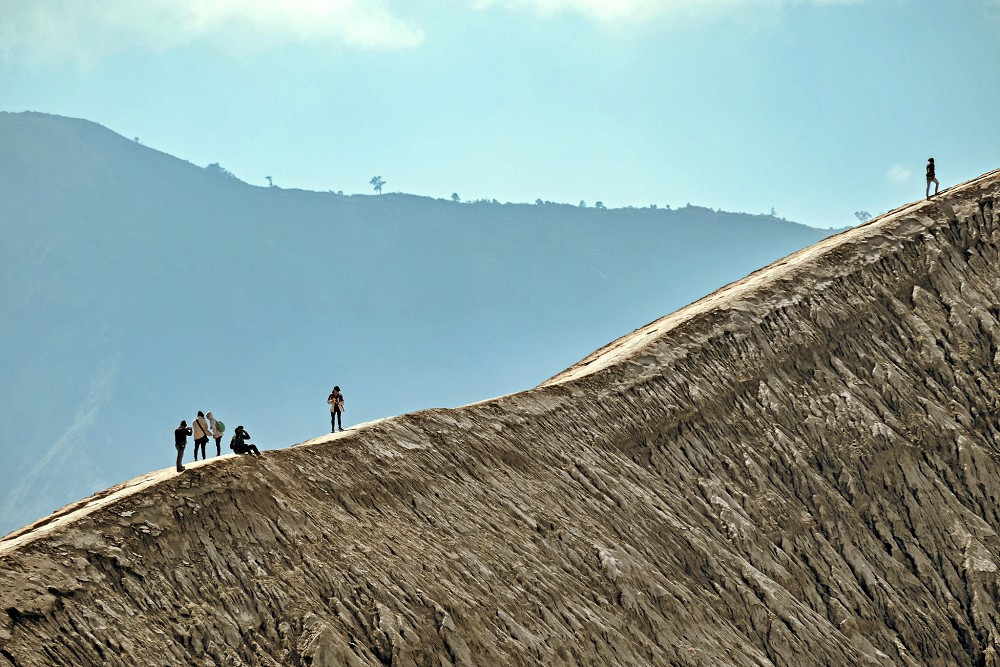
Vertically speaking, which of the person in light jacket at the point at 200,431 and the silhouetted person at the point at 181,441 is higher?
the person in light jacket at the point at 200,431

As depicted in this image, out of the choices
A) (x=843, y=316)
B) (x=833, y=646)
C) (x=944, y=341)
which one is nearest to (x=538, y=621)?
(x=833, y=646)

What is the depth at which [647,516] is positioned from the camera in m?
32.4

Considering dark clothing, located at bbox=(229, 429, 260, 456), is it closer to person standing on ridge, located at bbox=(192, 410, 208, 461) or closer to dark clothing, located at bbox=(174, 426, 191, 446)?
person standing on ridge, located at bbox=(192, 410, 208, 461)

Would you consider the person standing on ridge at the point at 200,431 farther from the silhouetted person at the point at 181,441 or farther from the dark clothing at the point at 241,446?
the silhouetted person at the point at 181,441

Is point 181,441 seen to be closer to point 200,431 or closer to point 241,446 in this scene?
point 200,431

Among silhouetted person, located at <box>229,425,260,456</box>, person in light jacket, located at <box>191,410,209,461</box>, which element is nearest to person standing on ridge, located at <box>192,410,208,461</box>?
person in light jacket, located at <box>191,410,209,461</box>

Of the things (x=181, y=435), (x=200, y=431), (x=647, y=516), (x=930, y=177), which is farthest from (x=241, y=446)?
(x=930, y=177)

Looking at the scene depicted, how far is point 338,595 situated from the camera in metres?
24.4

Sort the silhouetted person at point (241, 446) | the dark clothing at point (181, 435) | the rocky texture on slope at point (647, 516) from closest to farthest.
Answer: the rocky texture on slope at point (647, 516), the dark clothing at point (181, 435), the silhouetted person at point (241, 446)

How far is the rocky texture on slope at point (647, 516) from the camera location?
22953 millimetres

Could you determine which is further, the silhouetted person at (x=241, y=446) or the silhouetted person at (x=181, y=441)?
the silhouetted person at (x=241, y=446)

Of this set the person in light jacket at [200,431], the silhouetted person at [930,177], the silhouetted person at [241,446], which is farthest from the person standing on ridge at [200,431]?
the silhouetted person at [930,177]

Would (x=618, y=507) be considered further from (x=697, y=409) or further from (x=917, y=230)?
(x=917, y=230)

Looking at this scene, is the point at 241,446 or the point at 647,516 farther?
the point at 647,516
